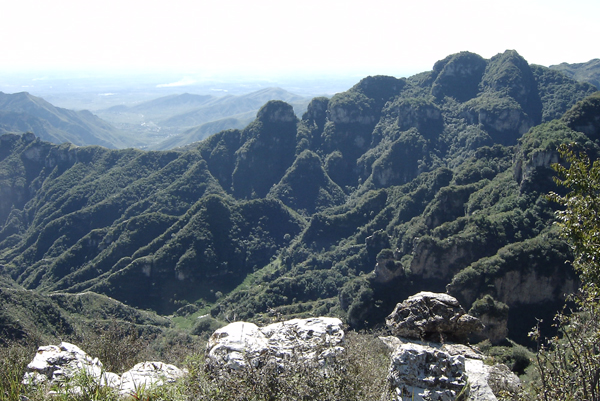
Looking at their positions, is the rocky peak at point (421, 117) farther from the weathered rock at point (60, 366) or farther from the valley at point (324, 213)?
the weathered rock at point (60, 366)

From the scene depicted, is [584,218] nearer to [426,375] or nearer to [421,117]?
[426,375]

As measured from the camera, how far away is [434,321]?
15.9 m

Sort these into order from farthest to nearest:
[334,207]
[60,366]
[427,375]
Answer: [334,207], [60,366], [427,375]

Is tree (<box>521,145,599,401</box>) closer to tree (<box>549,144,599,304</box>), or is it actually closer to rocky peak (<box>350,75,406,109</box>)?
tree (<box>549,144,599,304</box>)

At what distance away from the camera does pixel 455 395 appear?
11.6 m

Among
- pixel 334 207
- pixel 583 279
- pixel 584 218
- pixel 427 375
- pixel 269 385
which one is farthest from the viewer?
pixel 334 207

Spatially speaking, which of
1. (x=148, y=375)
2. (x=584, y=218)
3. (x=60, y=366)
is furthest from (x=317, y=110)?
(x=584, y=218)

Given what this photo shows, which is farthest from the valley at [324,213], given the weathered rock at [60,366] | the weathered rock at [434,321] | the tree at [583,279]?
the tree at [583,279]

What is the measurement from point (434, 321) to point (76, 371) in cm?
1246

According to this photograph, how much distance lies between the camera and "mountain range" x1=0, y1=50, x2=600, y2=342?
52219mm

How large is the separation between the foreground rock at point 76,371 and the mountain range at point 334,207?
6770mm

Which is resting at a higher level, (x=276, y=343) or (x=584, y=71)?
(x=584, y=71)

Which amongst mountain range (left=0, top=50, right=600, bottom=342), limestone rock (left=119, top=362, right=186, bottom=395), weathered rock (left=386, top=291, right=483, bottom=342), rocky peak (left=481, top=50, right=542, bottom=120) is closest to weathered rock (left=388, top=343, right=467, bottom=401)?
weathered rock (left=386, top=291, right=483, bottom=342)

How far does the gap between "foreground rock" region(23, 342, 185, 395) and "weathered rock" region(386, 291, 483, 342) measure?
850cm
